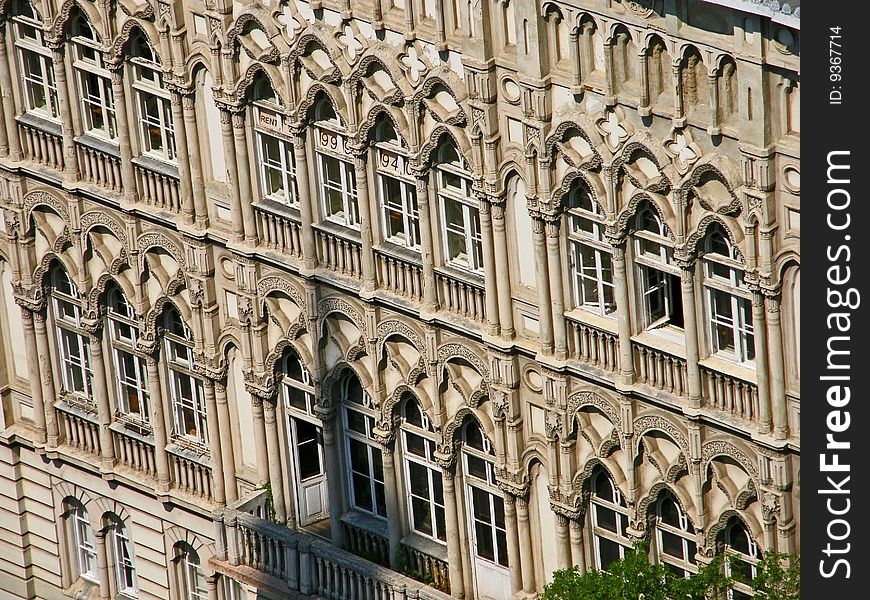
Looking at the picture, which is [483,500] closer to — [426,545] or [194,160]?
[426,545]

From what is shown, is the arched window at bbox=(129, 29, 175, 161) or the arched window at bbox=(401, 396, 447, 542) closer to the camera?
the arched window at bbox=(401, 396, 447, 542)

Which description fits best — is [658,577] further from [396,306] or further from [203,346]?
[203,346]

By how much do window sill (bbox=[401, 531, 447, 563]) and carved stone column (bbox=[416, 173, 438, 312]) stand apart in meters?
5.13

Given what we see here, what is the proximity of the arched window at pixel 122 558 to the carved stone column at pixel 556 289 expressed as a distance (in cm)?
1495

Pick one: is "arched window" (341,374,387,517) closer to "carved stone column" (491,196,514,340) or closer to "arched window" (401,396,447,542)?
"arched window" (401,396,447,542)

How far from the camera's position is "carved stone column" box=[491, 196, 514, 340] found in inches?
1954

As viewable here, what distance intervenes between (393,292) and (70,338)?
422 inches

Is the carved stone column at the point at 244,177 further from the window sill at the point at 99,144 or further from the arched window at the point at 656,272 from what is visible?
the arched window at the point at 656,272

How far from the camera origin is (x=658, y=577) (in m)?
46.2

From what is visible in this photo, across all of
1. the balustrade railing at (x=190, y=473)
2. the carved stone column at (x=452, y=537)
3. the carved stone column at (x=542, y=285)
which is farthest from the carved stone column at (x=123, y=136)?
the carved stone column at (x=542, y=285)

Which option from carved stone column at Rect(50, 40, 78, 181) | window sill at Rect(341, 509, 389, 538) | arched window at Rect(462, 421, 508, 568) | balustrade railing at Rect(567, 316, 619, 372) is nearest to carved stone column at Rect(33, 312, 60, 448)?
carved stone column at Rect(50, 40, 78, 181)

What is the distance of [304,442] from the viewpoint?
2202 inches

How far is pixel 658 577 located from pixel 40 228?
1865cm
